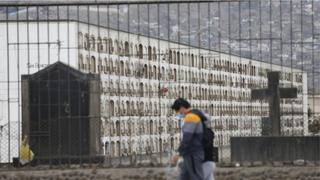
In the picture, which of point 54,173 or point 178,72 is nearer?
point 54,173

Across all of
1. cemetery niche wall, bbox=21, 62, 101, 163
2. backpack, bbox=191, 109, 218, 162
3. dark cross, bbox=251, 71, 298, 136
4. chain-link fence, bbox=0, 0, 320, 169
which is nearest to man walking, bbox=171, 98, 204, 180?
backpack, bbox=191, 109, 218, 162

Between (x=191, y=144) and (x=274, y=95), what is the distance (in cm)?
1127

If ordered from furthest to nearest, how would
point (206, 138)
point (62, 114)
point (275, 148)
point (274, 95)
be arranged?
point (62, 114) → point (274, 95) → point (275, 148) → point (206, 138)

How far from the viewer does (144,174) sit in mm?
19234

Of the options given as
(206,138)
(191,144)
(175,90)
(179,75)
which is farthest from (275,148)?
(175,90)

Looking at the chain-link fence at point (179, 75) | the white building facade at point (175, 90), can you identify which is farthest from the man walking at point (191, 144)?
the white building facade at point (175, 90)

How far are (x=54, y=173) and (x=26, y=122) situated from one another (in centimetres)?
485

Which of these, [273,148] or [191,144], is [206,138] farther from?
[273,148]

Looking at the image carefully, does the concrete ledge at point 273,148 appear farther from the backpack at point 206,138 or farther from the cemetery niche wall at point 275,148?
the backpack at point 206,138

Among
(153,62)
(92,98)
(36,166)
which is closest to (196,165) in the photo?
(36,166)

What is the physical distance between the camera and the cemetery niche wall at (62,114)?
23094 mm

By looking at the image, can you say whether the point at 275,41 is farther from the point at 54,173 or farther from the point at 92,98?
the point at 54,173

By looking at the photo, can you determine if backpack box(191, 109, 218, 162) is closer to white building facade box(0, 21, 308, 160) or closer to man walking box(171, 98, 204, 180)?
man walking box(171, 98, 204, 180)

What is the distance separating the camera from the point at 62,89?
24.5m
